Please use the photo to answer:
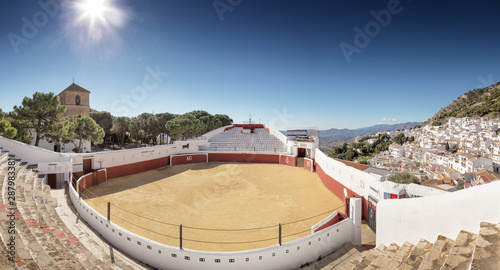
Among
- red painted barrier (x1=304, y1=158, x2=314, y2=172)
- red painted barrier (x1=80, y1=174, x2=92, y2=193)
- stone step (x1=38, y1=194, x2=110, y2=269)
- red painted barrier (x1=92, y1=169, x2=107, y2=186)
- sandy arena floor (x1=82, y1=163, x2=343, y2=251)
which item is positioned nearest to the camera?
stone step (x1=38, y1=194, x2=110, y2=269)

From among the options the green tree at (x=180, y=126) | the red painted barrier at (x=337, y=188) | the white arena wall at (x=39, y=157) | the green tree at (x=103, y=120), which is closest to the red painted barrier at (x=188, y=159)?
the white arena wall at (x=39, y=157)

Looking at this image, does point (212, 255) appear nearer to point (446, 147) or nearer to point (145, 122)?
point (145, 122)

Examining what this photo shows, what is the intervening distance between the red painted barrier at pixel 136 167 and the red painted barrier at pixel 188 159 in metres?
0.54

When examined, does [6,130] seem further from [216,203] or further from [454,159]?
[454,159]

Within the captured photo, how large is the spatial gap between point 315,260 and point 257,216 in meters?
3.44

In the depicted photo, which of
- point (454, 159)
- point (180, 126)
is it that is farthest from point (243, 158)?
point (454, 159)

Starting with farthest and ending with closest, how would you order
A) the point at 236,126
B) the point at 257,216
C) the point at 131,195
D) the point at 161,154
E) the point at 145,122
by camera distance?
the point at 145,122
the point at 236,126
the point at 161,154
the point at 131,195
the point at 257,216

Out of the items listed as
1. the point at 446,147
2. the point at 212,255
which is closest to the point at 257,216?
the point at 212,255

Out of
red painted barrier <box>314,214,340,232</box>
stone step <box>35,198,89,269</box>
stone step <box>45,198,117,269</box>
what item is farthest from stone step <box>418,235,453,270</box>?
stone step <box>45,198,117,269</box>

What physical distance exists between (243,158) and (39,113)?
18840mm

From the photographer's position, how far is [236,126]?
1438 inches

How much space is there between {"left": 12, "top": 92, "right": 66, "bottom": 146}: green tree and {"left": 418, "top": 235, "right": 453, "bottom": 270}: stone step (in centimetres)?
2609

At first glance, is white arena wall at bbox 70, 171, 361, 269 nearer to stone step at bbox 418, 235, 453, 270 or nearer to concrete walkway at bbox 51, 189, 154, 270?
concrete walkway at bbox 51, 189, 154, 270

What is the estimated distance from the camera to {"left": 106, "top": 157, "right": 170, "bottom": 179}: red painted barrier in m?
15.9
